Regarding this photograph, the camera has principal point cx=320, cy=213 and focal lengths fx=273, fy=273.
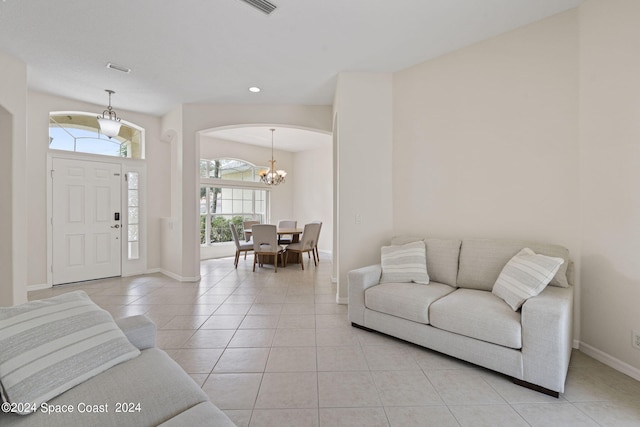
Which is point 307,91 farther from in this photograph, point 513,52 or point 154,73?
point 513,52

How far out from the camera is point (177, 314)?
315 centimetres

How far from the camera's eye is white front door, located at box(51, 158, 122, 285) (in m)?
4.27

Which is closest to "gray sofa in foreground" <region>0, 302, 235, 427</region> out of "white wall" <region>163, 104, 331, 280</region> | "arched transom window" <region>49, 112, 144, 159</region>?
"white wall" <region>163, 104, 331, 280</region>

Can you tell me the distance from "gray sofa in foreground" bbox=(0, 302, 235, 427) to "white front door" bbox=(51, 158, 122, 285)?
4347 mm

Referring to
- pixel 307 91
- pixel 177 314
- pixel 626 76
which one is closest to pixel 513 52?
pixel 626 76

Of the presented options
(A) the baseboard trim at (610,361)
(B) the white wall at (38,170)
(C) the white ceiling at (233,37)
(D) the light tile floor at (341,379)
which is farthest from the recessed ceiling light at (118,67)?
(A) the baseboard trim at (610,361)

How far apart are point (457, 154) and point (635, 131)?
1.31 metres

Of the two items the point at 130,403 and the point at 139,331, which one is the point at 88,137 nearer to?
the point at 139,331

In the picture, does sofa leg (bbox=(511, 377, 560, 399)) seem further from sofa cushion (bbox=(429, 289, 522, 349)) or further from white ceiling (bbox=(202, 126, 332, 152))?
white ceiling (bbox=(202, 126, 332, 152))

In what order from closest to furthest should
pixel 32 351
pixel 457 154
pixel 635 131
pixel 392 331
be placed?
pixel 32 351 < pixel 635 131 < pixel 392 331 < pixel 457 154

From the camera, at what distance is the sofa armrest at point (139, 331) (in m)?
1.41

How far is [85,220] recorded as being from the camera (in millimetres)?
4504

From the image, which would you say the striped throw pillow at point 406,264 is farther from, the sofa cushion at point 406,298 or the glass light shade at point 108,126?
the glass light shade at point 108,126

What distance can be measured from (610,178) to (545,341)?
1.42m
